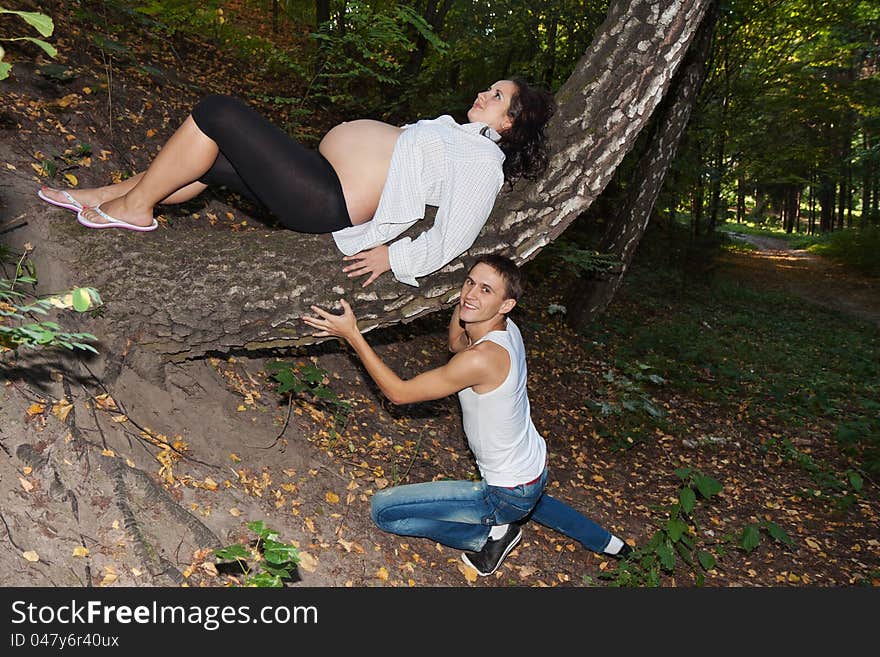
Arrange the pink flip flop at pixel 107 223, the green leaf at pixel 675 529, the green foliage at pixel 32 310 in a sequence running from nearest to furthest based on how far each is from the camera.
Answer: the green foliage at pixel 32 310, the pink flip flop at pixel 107 223, the green leaf at pixel 675 529

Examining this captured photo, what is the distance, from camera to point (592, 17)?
948 cm

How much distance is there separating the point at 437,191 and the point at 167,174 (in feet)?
4.26

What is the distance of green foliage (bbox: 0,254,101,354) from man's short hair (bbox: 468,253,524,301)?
1.72 m

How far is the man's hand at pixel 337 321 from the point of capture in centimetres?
330

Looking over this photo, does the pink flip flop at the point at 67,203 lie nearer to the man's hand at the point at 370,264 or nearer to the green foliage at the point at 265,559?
the man's hand at the point at 370,264

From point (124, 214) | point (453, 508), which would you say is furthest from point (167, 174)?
point (453, 508)

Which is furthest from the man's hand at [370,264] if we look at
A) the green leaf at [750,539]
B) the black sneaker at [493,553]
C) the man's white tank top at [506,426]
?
the green leaf at [750,539]

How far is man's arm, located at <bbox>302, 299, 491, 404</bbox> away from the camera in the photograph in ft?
10.6

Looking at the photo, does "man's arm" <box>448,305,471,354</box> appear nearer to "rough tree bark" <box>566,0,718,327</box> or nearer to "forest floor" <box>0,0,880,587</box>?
"forest floor" <box>0,0,880,587</box>

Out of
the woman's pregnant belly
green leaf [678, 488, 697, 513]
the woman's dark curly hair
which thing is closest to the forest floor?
green leaf [678, 488, 697, 513]

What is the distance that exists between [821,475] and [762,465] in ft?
1.73

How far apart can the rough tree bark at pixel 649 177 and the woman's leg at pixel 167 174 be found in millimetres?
6465

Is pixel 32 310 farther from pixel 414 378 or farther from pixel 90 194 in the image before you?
pixel 414 378

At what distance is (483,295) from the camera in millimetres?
3270
